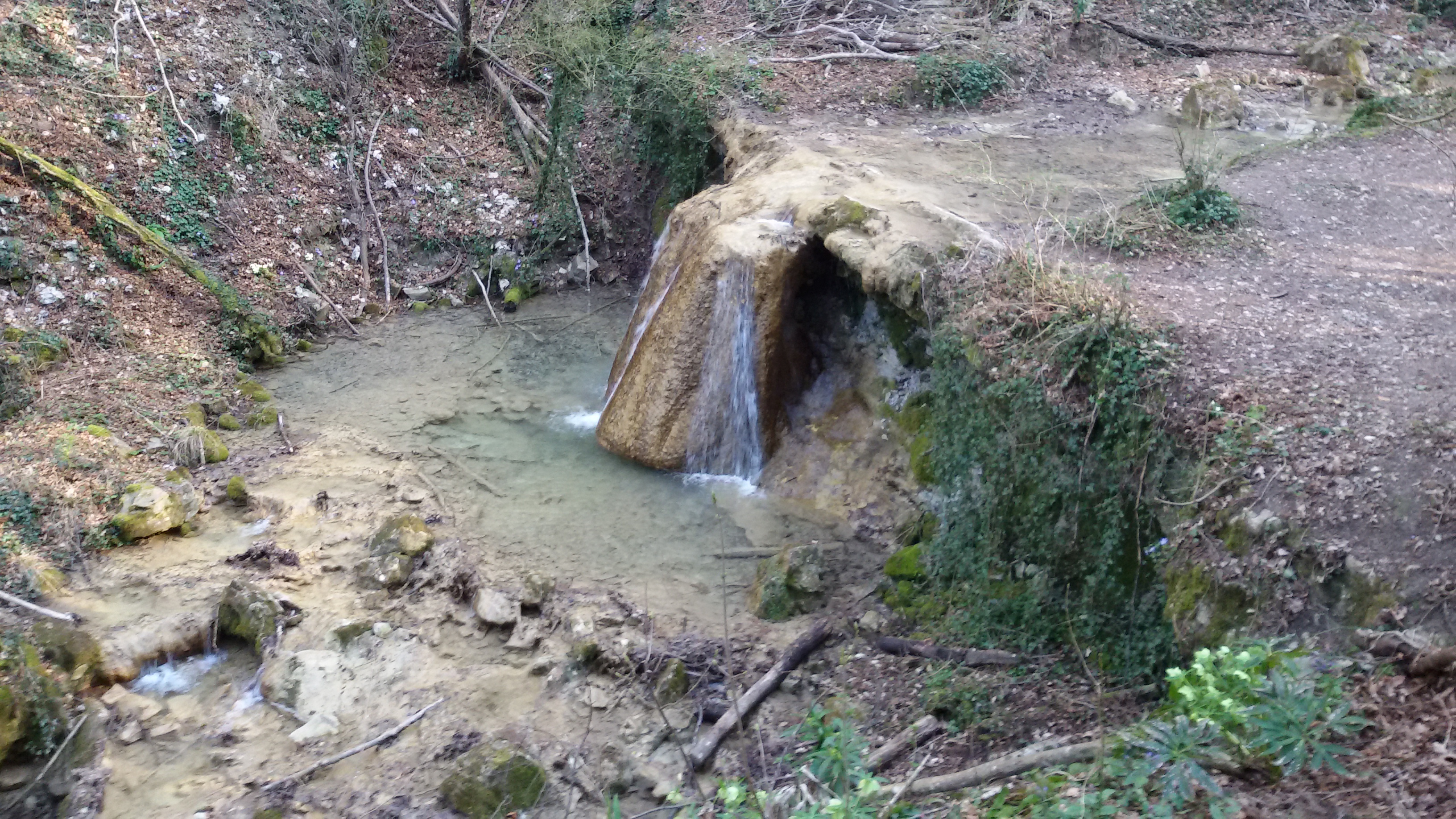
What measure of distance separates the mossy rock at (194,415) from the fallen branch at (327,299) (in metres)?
2.19

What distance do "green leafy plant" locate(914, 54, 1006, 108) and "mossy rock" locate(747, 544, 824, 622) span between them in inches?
243

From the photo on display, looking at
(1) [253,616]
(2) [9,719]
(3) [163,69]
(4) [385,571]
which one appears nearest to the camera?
(2) [9,719]

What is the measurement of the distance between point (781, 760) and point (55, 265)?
8622 millimetres

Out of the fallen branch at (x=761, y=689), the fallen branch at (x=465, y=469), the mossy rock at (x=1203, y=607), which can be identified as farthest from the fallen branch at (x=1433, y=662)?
the fallen branch at (x=465, y=469)

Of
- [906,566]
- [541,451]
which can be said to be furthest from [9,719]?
[906,566]

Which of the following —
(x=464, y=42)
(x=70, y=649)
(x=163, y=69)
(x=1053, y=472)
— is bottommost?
(x=70, y=649)

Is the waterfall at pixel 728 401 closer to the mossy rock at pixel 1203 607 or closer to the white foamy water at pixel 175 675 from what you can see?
the white foamy water at pixel 175 675

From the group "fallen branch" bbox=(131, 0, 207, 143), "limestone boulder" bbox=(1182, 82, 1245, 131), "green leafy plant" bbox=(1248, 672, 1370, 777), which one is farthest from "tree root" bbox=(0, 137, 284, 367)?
"limestone boulder" bbox=(1182, 82, 1245, 131)

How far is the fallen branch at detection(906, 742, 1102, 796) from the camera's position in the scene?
13.7ft

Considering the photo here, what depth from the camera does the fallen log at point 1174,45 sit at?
40.4ft

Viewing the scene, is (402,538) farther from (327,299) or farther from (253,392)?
(327,299)

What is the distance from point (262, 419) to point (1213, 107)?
9973 mm

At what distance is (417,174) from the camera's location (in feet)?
41.3

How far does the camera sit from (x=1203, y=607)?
4727 millimetres
